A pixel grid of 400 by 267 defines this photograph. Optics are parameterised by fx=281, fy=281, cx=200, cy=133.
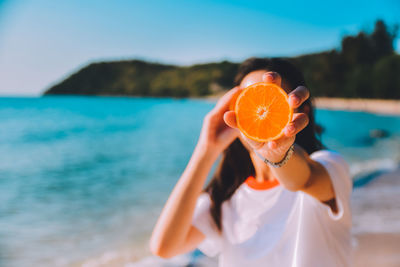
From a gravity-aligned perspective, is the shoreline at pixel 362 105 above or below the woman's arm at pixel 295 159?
below

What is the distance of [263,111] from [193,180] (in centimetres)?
48

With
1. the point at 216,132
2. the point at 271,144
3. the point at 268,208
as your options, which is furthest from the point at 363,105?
the point at 271,144

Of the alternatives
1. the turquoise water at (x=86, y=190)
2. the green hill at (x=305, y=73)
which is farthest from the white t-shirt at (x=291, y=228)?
the green hill at (x=305, y=73)

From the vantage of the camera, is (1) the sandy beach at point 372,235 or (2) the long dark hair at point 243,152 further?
(1) the sandy beach at point 372,235

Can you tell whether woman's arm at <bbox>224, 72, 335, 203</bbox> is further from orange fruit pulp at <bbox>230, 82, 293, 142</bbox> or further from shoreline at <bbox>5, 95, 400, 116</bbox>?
shoreline at <bbox>5, 95, 400, 116</bbox>

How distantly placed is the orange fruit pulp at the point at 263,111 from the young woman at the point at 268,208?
0.12 feet

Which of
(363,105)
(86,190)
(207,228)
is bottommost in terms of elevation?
(363,105)

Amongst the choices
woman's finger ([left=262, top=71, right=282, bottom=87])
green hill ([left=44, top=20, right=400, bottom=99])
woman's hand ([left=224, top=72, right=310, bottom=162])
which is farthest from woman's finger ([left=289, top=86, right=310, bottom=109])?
green hill ([left=44, top=20, right=400, bottom=99])

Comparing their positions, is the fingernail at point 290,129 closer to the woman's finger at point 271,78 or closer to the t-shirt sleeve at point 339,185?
the woman's finger at point 271,78

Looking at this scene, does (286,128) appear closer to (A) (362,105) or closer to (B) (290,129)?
(B) (290,129)

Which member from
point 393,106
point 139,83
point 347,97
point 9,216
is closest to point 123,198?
point 9,216

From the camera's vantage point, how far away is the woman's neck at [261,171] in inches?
61.7

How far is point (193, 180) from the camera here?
→ 1372mm

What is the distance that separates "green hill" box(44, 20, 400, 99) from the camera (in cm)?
5462
